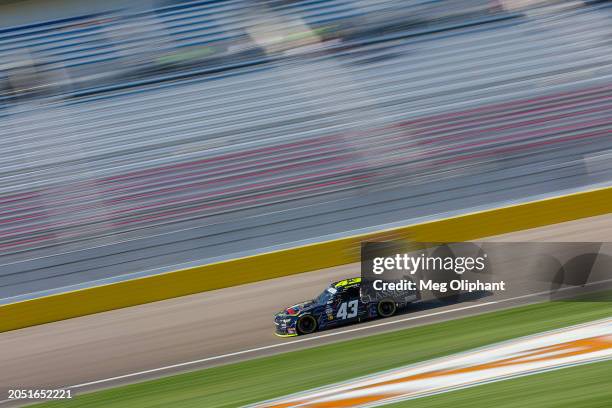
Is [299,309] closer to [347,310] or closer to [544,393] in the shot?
[347,310]

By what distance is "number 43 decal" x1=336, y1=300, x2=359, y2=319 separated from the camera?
7.28m

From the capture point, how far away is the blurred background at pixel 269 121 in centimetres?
1043

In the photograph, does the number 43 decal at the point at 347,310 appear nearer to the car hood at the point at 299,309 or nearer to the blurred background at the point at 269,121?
the car hood at the point at 299,309

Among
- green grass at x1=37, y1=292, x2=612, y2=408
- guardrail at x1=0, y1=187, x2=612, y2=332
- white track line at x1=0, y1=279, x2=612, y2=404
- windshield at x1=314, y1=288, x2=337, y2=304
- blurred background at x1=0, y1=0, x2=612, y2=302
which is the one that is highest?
blurred background at x1=0, y1=0, x2=612, y2=302

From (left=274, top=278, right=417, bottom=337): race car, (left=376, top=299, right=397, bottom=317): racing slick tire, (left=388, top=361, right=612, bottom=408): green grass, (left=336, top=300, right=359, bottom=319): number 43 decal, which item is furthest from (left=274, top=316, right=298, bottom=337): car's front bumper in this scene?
(left=388, top=361, right=612, bottom=408): green grass

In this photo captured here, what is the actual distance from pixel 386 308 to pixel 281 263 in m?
2.46

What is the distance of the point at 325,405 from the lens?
5242 millimetres

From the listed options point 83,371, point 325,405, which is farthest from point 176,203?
point 325,405

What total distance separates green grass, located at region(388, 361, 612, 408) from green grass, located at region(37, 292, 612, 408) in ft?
2.96

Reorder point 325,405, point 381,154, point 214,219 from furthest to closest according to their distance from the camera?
1. point 381,154
2. point 214,219
3. point 325,405

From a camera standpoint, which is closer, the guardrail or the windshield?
the windshield

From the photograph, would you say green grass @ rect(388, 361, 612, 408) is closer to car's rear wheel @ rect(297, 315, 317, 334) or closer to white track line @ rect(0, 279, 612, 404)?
white track line @ rect(0, 279, 612, 404)

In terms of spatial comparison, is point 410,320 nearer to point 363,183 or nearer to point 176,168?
point 363,183

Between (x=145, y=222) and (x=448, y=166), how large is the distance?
4.67 meters
